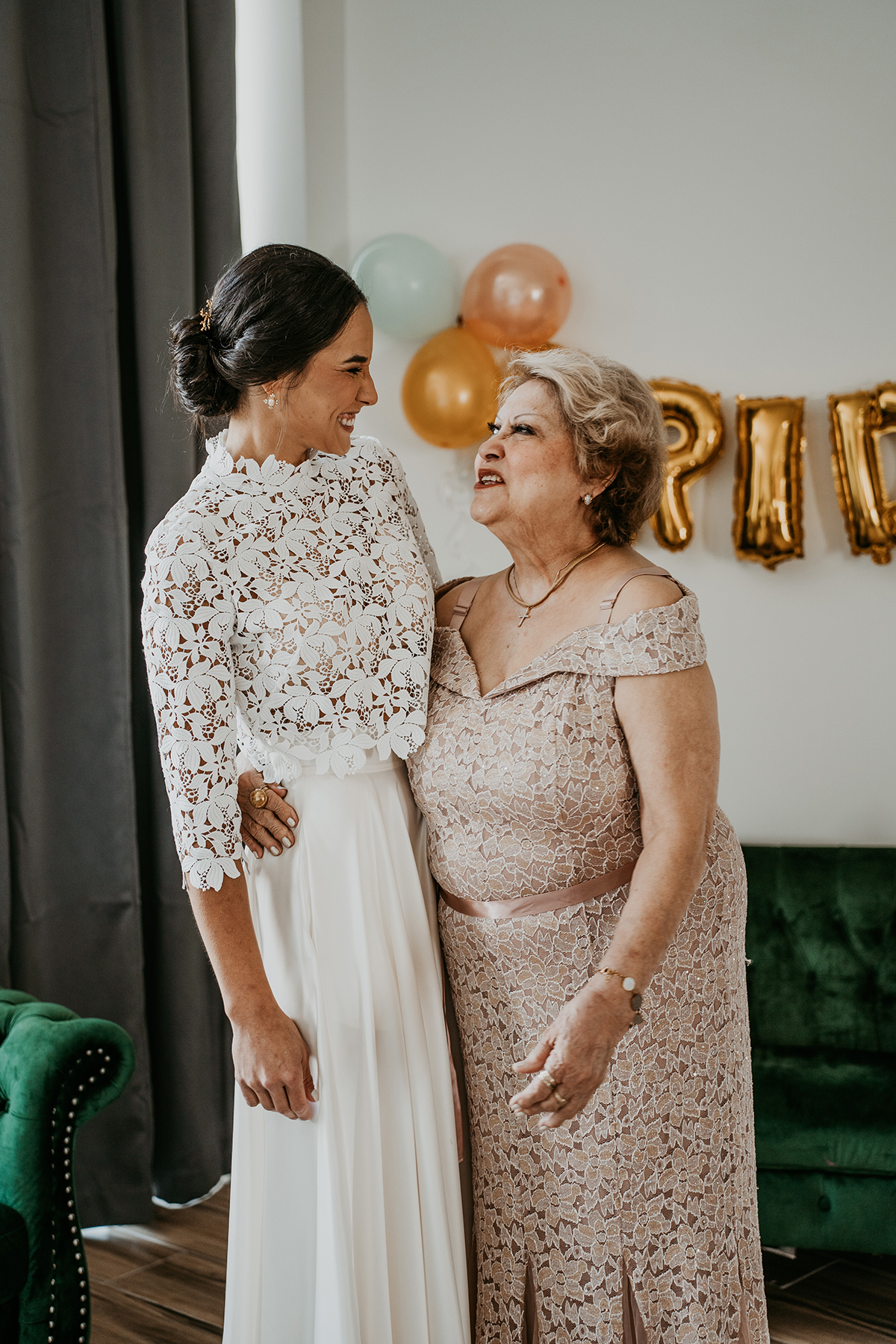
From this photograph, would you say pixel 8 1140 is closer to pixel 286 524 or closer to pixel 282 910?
pixel 282 910

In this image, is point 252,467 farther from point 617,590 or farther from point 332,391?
point 617,590

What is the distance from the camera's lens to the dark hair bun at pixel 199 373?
1628 millimetres

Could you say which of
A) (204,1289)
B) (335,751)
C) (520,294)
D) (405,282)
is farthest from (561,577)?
(204,1289)

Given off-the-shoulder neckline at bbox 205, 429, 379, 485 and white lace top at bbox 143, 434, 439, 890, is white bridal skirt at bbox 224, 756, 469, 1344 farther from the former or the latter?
off-the-shoulder neckline at bbox 205, 429, 379, 485

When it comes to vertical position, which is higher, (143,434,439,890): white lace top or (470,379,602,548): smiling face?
(470,379,602,548): smiling face

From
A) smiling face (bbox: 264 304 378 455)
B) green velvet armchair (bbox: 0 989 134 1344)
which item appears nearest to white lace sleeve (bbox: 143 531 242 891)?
smiling face (bbox: 264 304 378 455)

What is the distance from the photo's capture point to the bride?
1486 millimetres

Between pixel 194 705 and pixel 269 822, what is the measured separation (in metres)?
0.24

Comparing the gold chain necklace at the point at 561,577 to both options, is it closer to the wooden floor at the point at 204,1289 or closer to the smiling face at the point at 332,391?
the smiling face at the point at 332,391

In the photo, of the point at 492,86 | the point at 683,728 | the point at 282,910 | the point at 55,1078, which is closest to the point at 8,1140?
the point at 55,1078

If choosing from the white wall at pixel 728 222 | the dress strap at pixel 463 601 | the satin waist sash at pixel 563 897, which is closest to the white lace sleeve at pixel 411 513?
the dress strap at pixel 463 601

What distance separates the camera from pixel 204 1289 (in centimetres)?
254

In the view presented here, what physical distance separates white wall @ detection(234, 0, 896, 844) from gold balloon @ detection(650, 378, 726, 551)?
102 millimetres

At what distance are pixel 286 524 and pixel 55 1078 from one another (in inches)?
42.8
